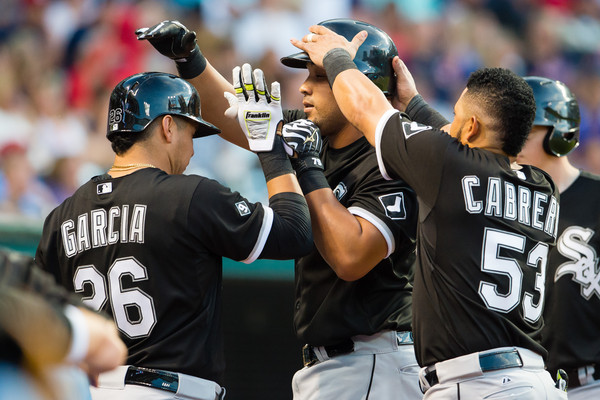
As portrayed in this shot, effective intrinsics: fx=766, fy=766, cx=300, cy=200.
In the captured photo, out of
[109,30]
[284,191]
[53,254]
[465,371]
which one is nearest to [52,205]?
[109,30]

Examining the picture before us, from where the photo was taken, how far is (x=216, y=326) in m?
3.27

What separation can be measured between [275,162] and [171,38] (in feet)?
3.04

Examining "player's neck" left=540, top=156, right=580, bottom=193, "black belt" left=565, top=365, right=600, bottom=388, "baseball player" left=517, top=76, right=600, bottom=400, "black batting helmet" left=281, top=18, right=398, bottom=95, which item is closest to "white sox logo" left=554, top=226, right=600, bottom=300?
"baseball player" left=517, top=76, right=600, bottom=400

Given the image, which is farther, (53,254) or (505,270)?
(53,254)

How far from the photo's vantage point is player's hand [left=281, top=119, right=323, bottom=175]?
11.9ft

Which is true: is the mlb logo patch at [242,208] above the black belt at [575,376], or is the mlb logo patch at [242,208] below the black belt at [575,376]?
above

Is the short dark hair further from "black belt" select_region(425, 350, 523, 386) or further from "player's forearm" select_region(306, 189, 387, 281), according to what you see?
"black belt" select_region(425, 350, 523, 386)

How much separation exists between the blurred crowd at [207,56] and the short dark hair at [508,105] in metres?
4.16

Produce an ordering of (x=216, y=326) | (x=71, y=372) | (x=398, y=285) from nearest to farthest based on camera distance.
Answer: (x=71, y=372) → (x=216, y=326) → (x=398, y=285)

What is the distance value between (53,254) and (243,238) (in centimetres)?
91

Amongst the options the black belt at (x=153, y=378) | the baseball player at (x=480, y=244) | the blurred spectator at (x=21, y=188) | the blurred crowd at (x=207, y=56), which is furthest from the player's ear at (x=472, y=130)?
the blurred spectator at (x=21, y=188)

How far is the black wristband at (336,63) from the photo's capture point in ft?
11.8

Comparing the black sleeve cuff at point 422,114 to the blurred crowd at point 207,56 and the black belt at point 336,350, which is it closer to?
the black belt at point 336,350

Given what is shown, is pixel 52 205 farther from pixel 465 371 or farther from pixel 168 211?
pixel 465 371
